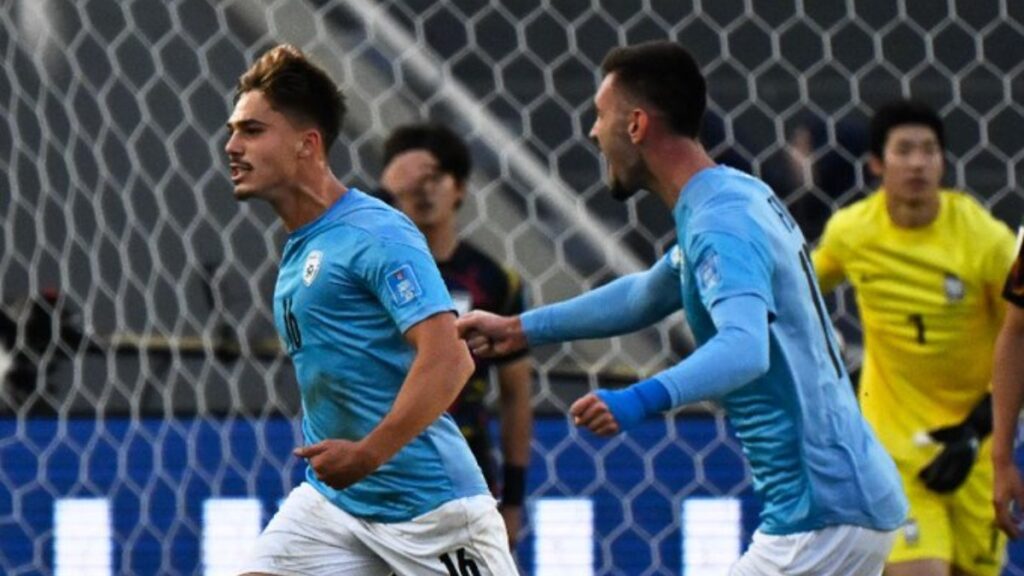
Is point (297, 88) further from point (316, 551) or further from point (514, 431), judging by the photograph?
point (514, 431)

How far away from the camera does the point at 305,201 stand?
18.5 feet

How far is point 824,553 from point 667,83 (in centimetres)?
99

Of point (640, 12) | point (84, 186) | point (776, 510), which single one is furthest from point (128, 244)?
point (776, 510)

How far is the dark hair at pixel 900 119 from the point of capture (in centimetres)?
734

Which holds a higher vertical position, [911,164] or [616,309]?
[911,164]

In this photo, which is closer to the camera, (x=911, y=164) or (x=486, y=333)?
(x=486, y=333)

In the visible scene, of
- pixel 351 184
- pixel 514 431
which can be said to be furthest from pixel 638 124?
pixel 351 184

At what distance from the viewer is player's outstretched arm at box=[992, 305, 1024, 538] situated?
20.2ft

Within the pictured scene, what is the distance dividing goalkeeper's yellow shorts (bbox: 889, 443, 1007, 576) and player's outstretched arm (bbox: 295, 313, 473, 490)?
2.49 metres

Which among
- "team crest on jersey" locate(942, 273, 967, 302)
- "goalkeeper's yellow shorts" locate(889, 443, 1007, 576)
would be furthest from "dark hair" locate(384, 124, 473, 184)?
"goalkeeper's yellow shorts" locate(889, 443, 1007, 576)

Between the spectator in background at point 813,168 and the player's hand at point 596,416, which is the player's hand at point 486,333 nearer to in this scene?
the player's hand at point 596,416

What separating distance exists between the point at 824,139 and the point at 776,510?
2803mm

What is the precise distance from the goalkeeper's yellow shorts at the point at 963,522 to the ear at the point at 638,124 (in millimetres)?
2340

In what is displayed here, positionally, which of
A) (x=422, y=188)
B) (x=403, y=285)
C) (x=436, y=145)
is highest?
(x=436, y=145)
